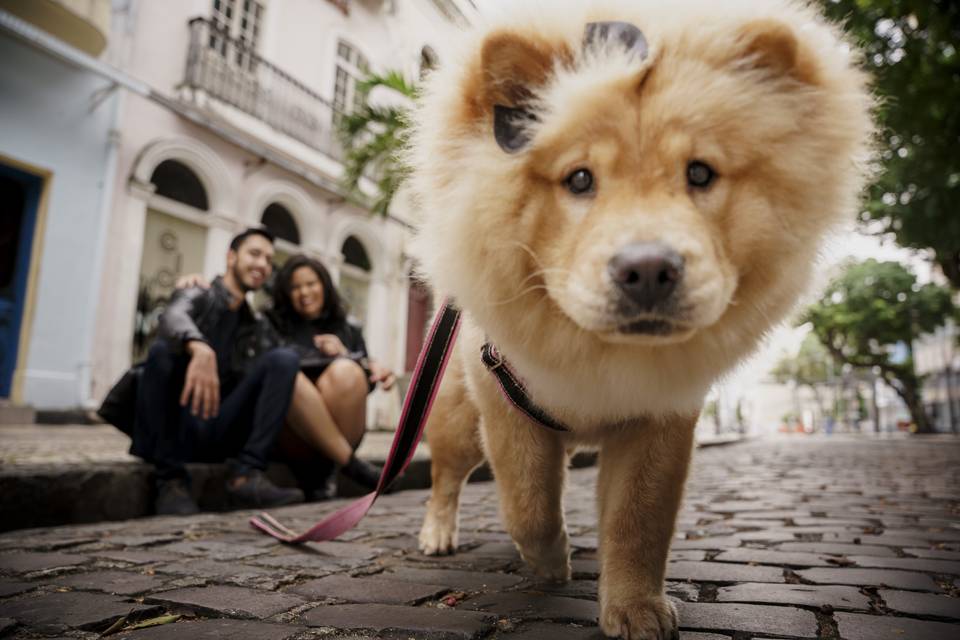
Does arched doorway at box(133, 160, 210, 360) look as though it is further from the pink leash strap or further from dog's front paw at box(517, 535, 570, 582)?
dog's front paw at box(517, 535, 570, 582)

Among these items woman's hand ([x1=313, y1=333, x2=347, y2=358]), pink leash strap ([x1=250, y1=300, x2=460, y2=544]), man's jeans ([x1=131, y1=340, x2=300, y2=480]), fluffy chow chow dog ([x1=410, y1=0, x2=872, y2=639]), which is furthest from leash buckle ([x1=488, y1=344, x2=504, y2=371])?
woman's hand ([x1=313, y1=333, x2=347, y2=358])

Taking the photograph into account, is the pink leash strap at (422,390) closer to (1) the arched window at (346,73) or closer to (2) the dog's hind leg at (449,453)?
(2) the dog's hind leg at (449,453)

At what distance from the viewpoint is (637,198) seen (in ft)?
4.86

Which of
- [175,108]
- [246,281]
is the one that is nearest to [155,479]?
[246,281]

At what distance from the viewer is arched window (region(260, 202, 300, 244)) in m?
14.0

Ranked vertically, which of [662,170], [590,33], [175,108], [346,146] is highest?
[175,108]

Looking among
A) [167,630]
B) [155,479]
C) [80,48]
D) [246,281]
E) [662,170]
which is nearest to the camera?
[662,170]

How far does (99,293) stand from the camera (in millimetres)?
10102

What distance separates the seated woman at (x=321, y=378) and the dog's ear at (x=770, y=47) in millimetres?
3645

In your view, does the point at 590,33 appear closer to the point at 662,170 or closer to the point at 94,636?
the point at 662,170

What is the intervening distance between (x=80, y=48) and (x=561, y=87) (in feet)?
35.6

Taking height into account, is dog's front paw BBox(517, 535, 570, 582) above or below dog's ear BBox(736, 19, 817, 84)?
below

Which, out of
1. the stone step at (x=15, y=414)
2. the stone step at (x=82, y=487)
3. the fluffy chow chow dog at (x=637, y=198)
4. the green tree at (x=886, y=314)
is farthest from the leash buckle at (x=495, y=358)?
the green tree at (x=886, y=314)

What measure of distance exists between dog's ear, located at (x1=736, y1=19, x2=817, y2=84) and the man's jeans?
351 centimetres
